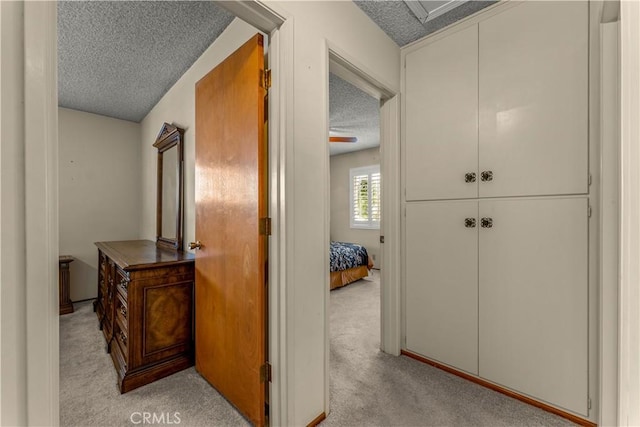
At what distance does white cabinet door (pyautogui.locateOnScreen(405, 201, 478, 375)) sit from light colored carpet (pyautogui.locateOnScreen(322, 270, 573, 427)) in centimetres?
18

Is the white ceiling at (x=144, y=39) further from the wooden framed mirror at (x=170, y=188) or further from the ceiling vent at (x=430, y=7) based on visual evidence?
the wooden framed mirror at (x=170, y=188)

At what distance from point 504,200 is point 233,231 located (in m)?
1.72

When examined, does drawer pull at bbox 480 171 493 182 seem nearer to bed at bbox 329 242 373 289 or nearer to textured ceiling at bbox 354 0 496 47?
textured ceiling at bbox 354 0 496 47

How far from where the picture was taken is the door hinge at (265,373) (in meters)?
1.42

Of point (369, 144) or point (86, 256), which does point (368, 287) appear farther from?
point (86, 256)

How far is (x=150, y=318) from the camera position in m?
1.90

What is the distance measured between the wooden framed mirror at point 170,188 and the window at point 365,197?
12.4 feet

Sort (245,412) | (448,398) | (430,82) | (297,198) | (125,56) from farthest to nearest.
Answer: (125,56) < (430,82) < (448,398) < (245,412) < (297,198)

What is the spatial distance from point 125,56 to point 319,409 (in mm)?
3068

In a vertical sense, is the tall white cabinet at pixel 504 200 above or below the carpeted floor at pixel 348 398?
above

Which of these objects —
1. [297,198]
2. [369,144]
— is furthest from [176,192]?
[369,144]

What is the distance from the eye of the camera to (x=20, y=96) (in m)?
0.59

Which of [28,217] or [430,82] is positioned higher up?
[430,82]

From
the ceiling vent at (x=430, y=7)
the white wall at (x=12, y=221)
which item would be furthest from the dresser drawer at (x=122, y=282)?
the ceiling vent at (x=430, y=7)
